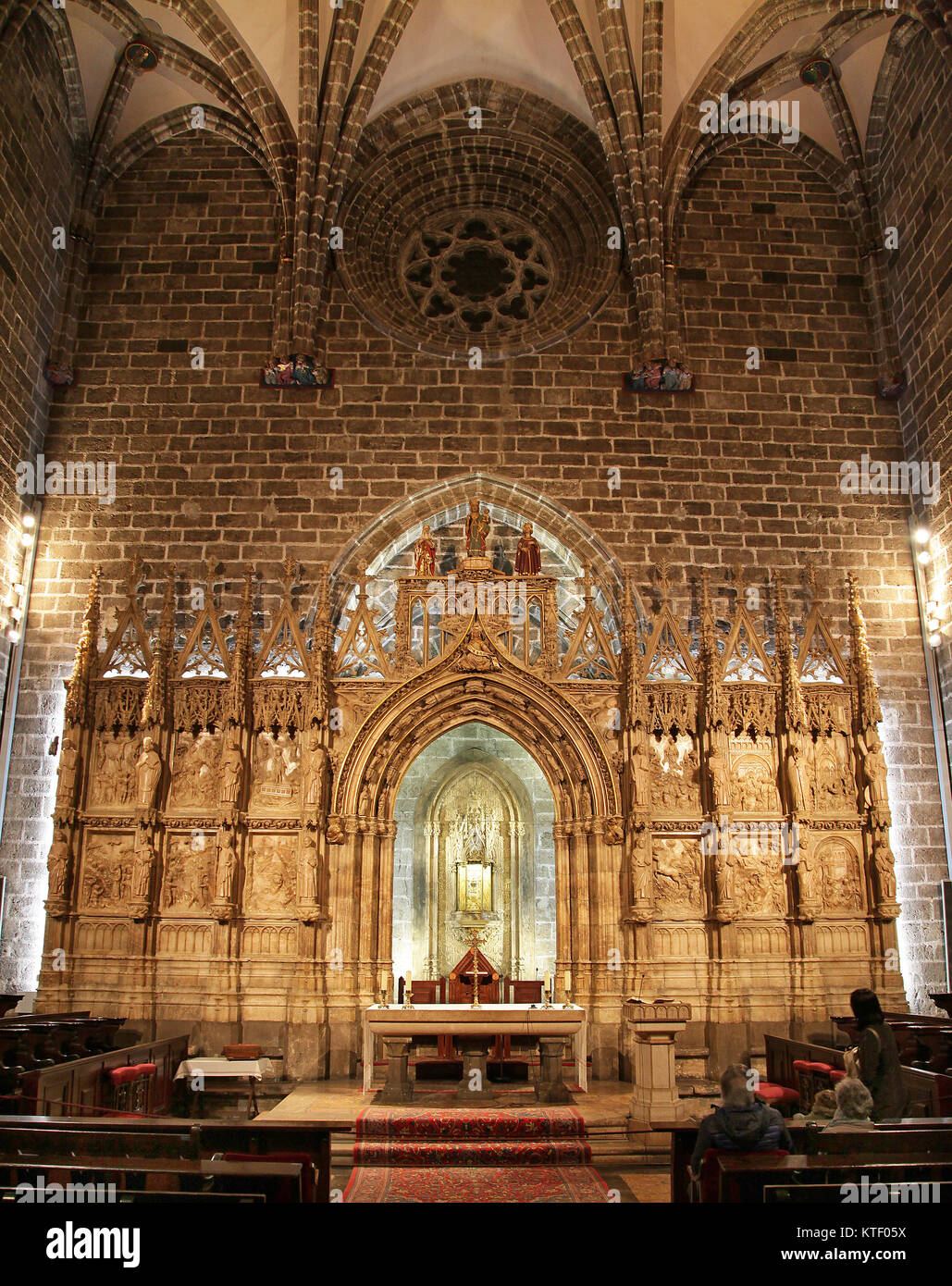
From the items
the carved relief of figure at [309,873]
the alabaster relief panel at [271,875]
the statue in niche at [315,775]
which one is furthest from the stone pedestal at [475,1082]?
the statue in niche at [315,775]

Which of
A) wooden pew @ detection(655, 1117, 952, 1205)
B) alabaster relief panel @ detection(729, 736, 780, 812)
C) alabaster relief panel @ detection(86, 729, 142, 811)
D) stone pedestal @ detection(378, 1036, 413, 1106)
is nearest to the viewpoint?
wooden pew @ detection(655, 1117, 952, 1205)

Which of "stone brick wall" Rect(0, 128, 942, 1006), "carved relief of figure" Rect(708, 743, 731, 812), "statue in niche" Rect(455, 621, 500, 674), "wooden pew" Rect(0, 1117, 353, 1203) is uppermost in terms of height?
"stone brick wall" Rect(0, 128, 942, 1006)

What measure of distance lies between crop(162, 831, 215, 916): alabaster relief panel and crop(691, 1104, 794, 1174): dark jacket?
7097 millimetres

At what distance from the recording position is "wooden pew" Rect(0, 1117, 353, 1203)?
5.20 meters

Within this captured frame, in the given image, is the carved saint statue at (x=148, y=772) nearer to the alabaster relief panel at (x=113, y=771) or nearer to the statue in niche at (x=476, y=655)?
the alabaster relief panel at (x=113, y=771)

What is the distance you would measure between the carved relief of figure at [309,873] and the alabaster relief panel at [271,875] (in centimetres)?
26

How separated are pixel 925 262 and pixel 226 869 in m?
11.6

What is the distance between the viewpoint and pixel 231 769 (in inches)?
439

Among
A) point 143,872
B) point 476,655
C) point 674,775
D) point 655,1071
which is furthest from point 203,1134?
point 674,775

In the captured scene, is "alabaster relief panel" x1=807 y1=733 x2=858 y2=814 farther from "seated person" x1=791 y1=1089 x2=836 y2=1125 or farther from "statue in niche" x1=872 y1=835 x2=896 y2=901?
"seated person" x1=791 y1=1089 x2=836 y2=1125

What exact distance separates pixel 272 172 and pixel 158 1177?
42.9ft

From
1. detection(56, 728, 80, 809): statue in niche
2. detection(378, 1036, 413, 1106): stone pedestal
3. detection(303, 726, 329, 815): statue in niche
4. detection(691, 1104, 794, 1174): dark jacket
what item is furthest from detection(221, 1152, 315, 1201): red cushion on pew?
detection(56, 728, 80, 809): statue in niche
